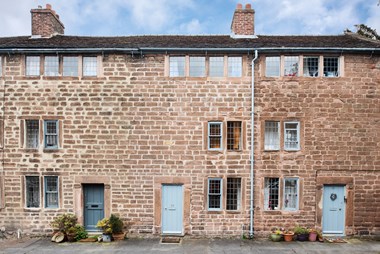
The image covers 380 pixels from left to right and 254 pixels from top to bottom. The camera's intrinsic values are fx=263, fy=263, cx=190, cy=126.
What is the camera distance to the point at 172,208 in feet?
38.2

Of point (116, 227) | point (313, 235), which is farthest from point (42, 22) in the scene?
point (313, 235)

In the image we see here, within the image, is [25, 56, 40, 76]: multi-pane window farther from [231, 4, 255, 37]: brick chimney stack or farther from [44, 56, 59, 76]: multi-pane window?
[231, 4, 255, 37]: brick chimney stack

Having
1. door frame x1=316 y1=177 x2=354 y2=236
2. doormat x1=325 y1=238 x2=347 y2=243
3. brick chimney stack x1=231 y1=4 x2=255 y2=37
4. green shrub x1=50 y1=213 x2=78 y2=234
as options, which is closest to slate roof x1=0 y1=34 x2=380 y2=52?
brick chimney stack x1=231 y1=4 x2=255 y2=37

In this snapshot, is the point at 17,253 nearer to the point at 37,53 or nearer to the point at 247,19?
the point at 37,53

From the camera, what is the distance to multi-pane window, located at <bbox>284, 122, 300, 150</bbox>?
11633mm

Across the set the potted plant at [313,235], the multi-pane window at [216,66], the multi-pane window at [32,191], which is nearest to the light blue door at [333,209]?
the potted plant at [313,235]

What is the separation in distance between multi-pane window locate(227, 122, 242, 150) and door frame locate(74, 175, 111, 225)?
5593mm

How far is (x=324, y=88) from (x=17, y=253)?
14.1 meters

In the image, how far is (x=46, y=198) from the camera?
11.8m

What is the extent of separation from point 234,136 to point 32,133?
9.09 m

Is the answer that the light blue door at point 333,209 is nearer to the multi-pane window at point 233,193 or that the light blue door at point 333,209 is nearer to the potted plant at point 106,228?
the multi-pane window at point 233,193

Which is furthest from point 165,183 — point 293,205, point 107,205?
point 293,205

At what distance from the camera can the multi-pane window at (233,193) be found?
38.3ft

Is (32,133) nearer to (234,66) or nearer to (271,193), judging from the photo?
(234,66)
